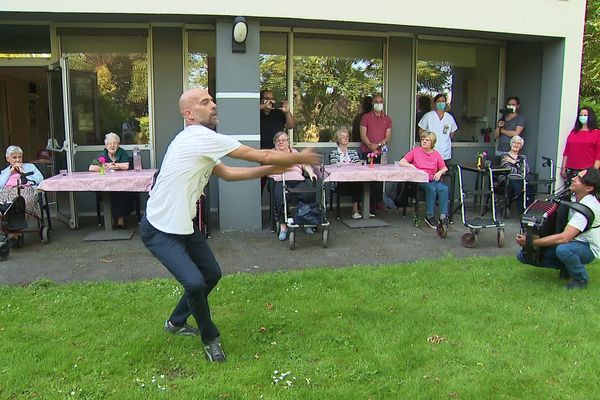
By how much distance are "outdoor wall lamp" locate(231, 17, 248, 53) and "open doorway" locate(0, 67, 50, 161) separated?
660 cm

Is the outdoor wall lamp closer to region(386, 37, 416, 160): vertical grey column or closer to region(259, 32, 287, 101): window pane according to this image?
region(259, 32, 287, 101): window pane

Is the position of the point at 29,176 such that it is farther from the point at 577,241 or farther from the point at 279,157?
the point at 577,241

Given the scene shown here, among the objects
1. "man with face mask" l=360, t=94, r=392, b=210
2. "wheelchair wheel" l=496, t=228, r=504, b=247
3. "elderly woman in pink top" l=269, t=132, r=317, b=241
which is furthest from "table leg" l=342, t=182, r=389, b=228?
"wheelchair wheel" l=496, t=228, r=504, b=247

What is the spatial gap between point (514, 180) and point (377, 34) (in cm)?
306

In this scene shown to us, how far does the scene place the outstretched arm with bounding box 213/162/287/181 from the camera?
324 centimetres

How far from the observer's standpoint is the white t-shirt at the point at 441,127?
8445mm

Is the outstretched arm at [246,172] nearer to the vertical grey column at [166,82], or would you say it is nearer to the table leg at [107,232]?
the table leg at [107,232]

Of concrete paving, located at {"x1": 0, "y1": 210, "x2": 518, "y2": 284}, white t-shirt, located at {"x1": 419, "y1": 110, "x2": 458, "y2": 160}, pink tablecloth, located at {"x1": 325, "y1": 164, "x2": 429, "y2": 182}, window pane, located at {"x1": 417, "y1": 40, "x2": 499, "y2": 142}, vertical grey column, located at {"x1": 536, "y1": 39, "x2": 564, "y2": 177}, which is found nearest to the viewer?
concrete paving, located at {"x1": 0, "y1": 210, "x2": 518, "y2": 284}

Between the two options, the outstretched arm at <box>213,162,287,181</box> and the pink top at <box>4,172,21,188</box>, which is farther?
the pink top at <box>4,172,21,188</box>

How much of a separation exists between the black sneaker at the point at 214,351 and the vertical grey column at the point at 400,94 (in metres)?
6.01

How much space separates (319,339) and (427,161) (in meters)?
4.19

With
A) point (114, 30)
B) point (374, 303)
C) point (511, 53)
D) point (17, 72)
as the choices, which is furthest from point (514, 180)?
point (17, 72)

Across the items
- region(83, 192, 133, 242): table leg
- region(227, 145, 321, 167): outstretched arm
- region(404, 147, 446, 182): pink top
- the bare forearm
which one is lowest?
region(83, 192, 133, 242): table leg

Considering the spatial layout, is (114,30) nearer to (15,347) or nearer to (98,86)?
(98,86)
